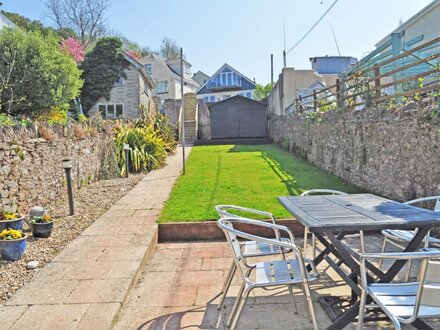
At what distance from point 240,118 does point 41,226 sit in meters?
19.7

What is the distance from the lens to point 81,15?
31562mm

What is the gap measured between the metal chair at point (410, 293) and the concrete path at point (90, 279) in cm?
179

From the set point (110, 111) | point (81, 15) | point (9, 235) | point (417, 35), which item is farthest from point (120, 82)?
point (9, 235)

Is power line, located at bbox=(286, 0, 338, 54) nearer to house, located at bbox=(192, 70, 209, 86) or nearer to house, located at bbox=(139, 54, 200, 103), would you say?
house, located at bbox=(139, 54, 200, 103)

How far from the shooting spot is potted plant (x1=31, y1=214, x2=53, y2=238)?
4.56 meters

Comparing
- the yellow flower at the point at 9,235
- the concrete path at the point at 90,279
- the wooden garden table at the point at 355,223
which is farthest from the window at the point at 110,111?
the wooden garden table at the point at 355,223

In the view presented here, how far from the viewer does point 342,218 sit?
2.66 m

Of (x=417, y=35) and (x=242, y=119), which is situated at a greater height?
(x=417, y=35)

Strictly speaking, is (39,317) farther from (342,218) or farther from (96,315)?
(342,218)

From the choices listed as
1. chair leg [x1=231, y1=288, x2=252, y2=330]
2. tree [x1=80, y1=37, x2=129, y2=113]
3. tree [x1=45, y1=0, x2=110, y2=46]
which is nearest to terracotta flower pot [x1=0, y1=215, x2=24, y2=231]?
chair leg [x1=231, y1=288, x2=252, y2=330]

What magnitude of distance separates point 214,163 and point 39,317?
9114 millimetres

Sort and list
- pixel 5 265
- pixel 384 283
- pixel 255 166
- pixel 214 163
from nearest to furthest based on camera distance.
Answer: pixel 384 283 < pixel 5 265 < pixel 255 166 < pixel 214 163

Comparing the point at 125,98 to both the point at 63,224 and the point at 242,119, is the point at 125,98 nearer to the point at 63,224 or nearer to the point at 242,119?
the point at 242,119


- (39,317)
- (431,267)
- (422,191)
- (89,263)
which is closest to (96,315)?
(39,317)
